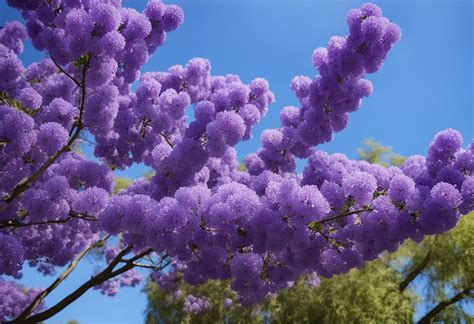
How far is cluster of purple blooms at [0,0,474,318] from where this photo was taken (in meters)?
4.95

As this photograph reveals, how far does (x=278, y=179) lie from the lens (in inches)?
248

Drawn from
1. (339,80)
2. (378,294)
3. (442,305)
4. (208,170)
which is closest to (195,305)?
(378,294)

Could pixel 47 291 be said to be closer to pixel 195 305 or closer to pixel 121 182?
pixel 195 305

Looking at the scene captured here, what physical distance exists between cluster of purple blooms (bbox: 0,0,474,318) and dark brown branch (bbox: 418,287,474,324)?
9803mm

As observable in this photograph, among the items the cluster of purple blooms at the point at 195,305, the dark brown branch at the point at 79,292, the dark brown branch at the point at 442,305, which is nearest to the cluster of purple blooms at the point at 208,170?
the dark brown branch at the point at 79,292

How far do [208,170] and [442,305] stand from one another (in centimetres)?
1068

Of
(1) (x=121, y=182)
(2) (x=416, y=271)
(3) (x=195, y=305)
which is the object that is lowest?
(2) (x=416, y=271)

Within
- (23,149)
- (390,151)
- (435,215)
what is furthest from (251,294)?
(390,151)

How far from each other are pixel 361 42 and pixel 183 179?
323 centimetres

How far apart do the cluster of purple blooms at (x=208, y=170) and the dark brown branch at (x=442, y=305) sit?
9803 millimetres

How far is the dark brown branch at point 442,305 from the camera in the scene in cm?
1421

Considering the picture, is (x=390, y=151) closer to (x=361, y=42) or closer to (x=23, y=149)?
(x=361, y=42)

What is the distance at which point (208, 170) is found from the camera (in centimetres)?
790

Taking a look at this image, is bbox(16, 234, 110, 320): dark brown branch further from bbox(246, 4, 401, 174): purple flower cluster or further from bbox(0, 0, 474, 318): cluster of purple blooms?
bbox(246, 4, 401, 174): purple flower cluster
